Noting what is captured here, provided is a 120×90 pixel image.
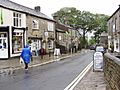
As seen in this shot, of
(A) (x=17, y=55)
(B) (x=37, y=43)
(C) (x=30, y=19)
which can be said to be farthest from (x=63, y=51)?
(A) (x=17, y=55)

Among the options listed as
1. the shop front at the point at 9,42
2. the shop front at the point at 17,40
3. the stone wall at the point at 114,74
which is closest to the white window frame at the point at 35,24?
the shop front at the point at 17,40

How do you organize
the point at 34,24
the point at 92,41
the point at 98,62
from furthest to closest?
the point at 92,41, the point at 34,24, the point at 98,62

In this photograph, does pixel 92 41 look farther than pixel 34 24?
Yes

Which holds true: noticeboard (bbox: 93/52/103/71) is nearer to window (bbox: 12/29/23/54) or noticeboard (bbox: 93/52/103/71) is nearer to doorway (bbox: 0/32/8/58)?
doorway (bbox: 0/32/8/58)

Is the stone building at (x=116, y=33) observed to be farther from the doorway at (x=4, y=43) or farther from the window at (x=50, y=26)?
the doorway at (x=4, y=43)

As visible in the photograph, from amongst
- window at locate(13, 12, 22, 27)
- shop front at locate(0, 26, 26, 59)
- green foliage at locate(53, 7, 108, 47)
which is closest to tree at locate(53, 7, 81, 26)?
green foliage at locate(53, 7, 108, 47)

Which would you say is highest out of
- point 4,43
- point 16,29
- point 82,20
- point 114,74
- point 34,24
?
point 82,20

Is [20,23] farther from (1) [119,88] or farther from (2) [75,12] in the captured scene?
(2) [75,12]

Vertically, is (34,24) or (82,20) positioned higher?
(82,20)

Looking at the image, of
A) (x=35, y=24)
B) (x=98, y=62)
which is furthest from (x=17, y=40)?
(x=98, y=62)

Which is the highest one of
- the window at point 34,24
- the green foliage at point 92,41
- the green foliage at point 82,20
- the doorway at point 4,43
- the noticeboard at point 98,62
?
the green foliage at point 82,20

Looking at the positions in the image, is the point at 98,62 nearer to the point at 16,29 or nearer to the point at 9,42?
the point at 9,42

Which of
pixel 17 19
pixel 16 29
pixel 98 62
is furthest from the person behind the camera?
pixel 17 19

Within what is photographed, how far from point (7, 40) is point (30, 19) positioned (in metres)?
8.54
